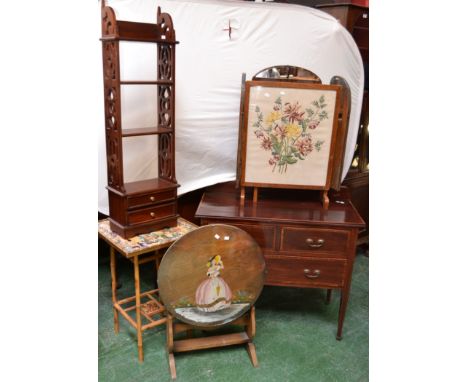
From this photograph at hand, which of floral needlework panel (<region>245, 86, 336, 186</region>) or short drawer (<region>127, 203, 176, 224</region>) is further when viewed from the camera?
floral needlework panel (<region>245, 86, 336, 186</region>)

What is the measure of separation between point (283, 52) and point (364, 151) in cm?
108

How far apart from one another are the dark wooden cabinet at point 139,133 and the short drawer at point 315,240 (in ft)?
2.07

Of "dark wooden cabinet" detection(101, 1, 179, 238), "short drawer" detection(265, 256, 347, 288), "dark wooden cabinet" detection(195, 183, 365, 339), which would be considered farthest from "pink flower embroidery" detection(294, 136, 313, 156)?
"dark wooden cabinet" detection(101, 1, 179, 238)

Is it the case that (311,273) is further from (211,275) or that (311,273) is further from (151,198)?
(151,198)

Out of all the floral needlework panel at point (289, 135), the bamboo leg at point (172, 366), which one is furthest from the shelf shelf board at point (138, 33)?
the bamboo leg at point (172, 366)

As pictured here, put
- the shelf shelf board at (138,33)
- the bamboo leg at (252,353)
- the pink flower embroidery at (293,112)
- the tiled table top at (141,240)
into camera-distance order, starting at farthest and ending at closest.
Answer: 1. the pink flower embroidery at (293,112)
2. the bamboo leg at (252,353)
3. the tiled table top at (141,240)
4. the shelf shelf board at (138,33)

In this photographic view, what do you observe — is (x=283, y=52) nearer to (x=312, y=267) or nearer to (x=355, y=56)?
(x=355, y=56)

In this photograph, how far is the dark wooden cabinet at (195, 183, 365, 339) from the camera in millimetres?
2158

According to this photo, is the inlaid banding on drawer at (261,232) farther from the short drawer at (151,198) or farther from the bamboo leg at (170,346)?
the bamboo leg at (170,346)

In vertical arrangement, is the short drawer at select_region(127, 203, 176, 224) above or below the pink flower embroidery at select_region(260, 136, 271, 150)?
below

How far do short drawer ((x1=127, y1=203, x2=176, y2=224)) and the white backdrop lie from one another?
42cm

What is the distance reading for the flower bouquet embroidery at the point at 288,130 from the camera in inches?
88.1

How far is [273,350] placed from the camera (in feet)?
7.36

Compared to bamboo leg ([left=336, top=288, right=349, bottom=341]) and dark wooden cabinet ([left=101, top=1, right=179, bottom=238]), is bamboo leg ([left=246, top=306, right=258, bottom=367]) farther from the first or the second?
dark wooden cabinet ([left=101, top=1, right=179, bottom=238])
